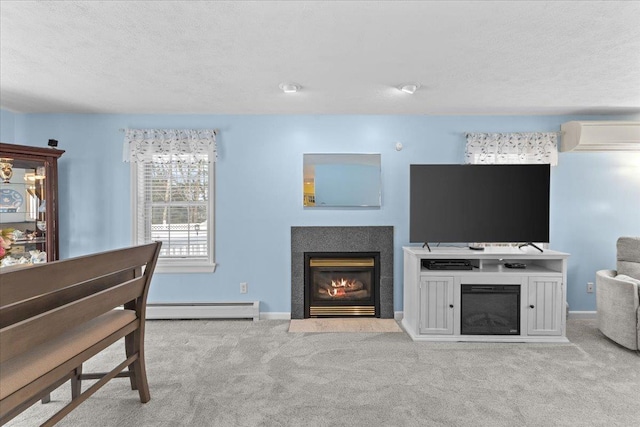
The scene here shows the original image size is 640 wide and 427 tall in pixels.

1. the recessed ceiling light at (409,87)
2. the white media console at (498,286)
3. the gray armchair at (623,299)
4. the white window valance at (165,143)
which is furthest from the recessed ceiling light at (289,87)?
the gray armchair at (623,299)

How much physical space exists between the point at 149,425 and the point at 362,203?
2802 millimetres

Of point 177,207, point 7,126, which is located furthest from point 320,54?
point 7,126

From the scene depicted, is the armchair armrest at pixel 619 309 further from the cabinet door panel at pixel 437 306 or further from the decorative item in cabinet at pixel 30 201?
the decorative item in cabinet at pixel 30 201

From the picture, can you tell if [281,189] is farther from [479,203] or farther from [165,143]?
[479,203]

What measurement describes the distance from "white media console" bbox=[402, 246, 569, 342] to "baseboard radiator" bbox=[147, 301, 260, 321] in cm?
178

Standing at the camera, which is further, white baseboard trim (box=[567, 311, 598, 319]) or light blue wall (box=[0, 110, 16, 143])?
white baseboard trim (box=[567, 311, 598, 319])

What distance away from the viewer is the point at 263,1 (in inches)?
69.4

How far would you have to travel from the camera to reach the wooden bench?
1.29 metres

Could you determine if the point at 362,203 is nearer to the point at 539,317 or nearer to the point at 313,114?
the point at 313,114

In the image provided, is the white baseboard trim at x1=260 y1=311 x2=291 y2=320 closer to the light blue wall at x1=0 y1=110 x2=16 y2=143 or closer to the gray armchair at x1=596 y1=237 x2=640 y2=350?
the gray armchair at x1=596 y1=237 x2=640 y2=350

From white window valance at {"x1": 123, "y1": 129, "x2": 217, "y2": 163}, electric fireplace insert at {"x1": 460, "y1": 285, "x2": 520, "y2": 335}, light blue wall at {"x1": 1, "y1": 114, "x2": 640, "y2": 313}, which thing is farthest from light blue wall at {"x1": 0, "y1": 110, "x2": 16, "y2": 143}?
electric fireplace insert at {"x1": 460, "y1": 285, "x2": 520, "y2": 335}

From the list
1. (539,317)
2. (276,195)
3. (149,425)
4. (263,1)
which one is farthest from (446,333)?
(263,1)

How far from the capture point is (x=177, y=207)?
159 inches

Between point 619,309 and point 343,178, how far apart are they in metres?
2.85
